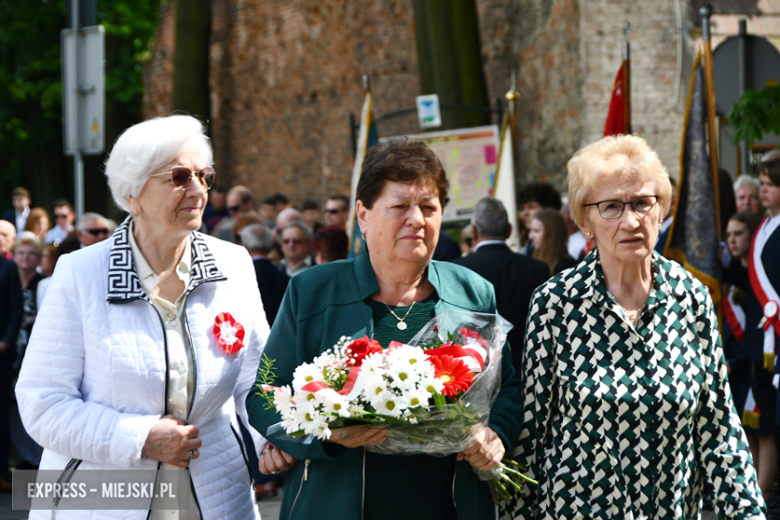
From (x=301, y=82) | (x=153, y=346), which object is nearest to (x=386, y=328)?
(x=153, y=346)

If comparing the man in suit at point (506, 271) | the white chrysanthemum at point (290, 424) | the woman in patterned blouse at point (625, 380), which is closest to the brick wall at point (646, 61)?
the man in suit at point (506, 271)

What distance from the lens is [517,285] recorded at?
19.9 ft

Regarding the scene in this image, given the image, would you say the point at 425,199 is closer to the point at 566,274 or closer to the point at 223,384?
the point at 566,274

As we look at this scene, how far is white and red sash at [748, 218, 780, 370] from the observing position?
18.7 feet

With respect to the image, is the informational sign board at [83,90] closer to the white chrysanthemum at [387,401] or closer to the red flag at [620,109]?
the red flag at [620,109]

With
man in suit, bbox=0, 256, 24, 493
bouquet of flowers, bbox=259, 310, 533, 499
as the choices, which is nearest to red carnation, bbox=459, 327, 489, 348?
bouquet of flowers, bbox=259, 310, 533, 499

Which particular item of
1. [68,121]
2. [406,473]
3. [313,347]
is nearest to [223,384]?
[313,347]

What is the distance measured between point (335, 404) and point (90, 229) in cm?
596

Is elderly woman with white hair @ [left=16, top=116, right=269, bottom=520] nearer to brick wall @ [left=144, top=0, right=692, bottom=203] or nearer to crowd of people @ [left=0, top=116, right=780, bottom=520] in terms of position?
crowd of people @ [left=0, top=116, right=780, bottom=520]

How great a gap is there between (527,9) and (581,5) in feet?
5.78

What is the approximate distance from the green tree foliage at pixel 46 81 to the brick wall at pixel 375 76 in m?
2.48

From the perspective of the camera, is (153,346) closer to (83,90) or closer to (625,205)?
(625,205)

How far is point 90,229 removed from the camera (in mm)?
7863

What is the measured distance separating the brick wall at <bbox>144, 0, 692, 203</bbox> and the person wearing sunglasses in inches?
248
